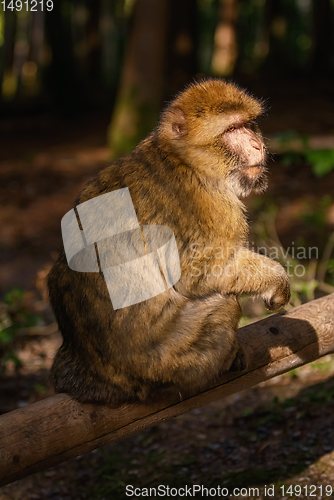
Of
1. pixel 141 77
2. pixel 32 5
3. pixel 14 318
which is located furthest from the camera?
pixel 32 5

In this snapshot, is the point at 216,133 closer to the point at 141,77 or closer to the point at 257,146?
the point at 257,146

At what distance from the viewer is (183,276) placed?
305 centimetres

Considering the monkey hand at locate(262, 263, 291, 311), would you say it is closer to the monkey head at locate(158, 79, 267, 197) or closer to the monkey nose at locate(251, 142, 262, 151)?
the monkey head at locate(158, 79, 267, 197)

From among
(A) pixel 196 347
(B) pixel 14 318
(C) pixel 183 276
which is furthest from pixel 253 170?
(B) pixel 14 318

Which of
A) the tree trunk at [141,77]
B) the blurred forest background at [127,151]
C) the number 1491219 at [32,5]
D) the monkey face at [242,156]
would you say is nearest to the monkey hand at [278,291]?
the monkey face at [242,156]

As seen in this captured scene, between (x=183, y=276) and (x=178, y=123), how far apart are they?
863 millimetres

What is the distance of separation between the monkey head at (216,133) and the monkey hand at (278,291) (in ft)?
1.70

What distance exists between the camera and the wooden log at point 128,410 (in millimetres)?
2660

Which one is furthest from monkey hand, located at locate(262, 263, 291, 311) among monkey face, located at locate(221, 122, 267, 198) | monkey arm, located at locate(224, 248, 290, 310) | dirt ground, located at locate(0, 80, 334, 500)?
dirt ground, located at locate(0, 80, 334, 500)

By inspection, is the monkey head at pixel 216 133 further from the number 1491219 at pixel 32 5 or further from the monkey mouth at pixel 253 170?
the number 1491219 at pixel 32 5

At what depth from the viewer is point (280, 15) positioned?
19844 mm

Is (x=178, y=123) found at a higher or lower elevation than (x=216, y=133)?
higher

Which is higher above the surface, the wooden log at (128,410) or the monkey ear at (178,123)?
→ the monkey ear at (178,123)

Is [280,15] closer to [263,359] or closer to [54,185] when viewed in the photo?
[54,185]
